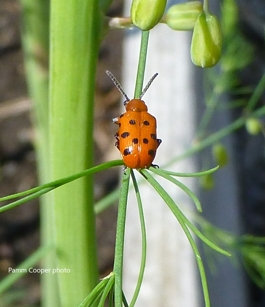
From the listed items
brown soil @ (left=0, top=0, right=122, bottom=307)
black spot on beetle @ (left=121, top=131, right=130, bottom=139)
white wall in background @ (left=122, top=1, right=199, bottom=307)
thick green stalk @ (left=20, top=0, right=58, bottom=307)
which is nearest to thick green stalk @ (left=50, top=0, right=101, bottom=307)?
black spot on beetle @ (left=121, top=131, right=130, bottom=139)

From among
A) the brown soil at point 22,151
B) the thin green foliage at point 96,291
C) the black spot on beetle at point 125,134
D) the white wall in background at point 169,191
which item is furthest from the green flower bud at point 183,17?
the brown soil at point 22,151

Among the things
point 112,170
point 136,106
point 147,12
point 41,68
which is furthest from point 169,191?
point 147,12

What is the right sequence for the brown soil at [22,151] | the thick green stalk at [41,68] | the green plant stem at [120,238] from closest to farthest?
the green plant stem at [120,238], the thick green stalk at [41,68], the brown soil at [22,151]

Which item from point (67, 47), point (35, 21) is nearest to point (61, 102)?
point (67, 47)

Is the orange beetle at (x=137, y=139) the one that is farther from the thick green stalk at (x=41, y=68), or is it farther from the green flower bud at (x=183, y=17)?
the thick green stalk at (x=41, y=68)

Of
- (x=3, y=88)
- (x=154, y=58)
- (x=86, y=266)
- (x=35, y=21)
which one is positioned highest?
(x=3, y=88)

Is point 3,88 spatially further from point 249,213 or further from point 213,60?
point 213,60
